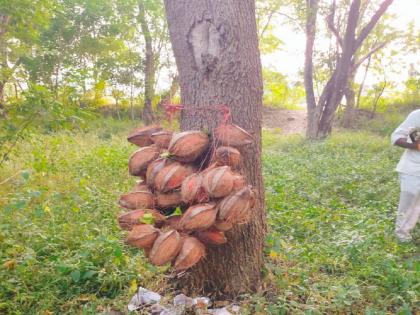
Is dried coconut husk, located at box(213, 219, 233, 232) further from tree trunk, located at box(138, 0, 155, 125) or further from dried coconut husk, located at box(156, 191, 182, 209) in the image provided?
tree trunk, located at box(138, 0, 155, 125)

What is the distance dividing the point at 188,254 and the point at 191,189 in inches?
11.8

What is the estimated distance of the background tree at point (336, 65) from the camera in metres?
11.1

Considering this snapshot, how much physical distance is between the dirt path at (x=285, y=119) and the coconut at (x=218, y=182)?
16762 millimetres

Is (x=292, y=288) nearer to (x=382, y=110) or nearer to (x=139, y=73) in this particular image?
(x=139, y=73)

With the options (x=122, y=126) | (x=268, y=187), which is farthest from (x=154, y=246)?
(x=122, y=126)

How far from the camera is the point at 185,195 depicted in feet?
6.18

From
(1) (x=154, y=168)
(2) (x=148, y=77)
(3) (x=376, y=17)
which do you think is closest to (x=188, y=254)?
(1) (x=154, y=168)

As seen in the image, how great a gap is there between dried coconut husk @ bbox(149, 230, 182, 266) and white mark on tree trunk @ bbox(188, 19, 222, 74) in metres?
0.95

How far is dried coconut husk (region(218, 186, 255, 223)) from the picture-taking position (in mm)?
1831

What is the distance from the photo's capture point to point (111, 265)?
8.89 feet

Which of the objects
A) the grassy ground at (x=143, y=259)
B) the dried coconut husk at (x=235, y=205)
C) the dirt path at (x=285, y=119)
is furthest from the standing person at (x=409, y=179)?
the dirt path at (x=285, y=119)

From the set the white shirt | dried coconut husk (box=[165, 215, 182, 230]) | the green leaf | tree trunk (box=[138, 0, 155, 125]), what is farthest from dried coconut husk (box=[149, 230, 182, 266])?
tree trunk (box=[138, 0, 155, 125])

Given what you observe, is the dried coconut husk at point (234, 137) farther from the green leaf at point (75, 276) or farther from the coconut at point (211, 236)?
the green leaf at point (75, 276)

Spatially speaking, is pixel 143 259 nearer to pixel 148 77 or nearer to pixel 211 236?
pixel 211 236
